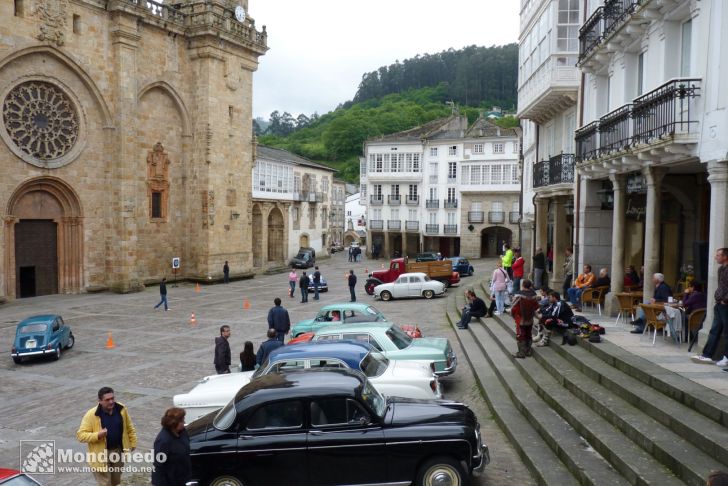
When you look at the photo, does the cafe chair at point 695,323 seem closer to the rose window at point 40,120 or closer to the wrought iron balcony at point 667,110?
the wrought iron balcony at point 667,110

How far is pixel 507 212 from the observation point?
2058 inches

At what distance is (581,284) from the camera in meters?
15.6

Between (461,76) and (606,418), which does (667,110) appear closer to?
(606,418)

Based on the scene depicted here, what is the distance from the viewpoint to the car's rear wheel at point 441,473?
691cm

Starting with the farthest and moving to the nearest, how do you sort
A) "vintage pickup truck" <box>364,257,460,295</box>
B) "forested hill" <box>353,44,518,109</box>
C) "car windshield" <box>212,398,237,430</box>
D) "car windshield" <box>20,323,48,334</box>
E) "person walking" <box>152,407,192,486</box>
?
"forested hill" <box>353,44,518,109</box>, "vintage pickup truck" <box>364,257,460,295</box>, "car windshield" <box>20,323,48,334</box>, "car windshield" <box>212,398,237,430</box>, "person walking" <box>152,407,192,486</box>

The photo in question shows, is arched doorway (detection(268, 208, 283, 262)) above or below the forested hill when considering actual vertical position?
below

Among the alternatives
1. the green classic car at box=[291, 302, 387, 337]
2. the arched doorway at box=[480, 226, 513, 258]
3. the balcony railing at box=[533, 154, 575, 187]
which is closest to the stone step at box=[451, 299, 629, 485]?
the green classic car at box=[291, 302, 387, 337]

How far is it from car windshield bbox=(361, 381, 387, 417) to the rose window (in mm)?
25775

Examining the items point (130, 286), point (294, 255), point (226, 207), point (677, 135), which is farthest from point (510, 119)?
point (677, 135)

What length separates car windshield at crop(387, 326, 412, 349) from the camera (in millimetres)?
12246

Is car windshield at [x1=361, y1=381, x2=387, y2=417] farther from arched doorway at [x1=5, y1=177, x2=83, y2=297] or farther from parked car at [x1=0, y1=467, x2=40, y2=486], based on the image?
arched doorway at [x1=5, y1=177, x2=83, y2=297]

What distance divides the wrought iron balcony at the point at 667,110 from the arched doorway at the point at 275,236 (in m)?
40.1

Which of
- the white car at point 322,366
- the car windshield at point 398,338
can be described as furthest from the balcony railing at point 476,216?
the white car at point 322,366

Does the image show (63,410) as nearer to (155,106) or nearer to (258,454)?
(258,454)
